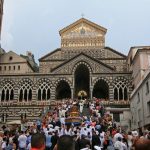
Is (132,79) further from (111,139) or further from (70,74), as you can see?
(111,139)

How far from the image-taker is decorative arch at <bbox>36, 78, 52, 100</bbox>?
1833 inches

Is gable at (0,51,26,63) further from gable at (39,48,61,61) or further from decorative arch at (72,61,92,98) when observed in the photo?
decorative arch at (72,61,92,98)

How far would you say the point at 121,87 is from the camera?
46.2 meters

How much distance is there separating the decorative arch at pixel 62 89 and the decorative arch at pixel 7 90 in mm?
A: 7120

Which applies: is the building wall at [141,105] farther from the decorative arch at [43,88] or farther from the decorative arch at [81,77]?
the decorative arch at [43,88]

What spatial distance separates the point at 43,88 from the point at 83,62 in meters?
7.69

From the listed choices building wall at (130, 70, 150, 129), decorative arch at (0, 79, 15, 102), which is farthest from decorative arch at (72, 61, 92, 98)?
building wall at (130, 70, 150, 129)

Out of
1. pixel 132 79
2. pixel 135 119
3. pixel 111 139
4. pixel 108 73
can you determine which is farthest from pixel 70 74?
pixel 111 139

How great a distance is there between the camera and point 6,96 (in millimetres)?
46875

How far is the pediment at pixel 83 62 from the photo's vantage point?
47125mm

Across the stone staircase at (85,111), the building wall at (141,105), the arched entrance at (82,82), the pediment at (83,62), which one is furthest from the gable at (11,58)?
the building wall at (141,105)

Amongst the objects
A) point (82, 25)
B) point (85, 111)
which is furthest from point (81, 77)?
point (85, 111)

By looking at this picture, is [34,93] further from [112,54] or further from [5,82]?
[112,54]

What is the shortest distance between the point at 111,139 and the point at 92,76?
3053cm
